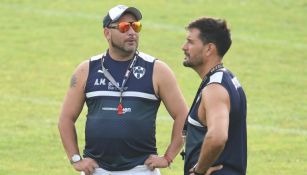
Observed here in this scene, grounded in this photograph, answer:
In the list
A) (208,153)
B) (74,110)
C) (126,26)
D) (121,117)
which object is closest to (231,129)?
(208,153)

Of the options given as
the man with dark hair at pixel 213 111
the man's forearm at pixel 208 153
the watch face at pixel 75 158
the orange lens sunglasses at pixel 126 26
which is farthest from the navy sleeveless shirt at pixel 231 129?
the watch face at pixel 75 158

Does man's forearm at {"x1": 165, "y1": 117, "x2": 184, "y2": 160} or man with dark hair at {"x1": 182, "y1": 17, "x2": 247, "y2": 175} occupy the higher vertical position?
man with dark hair at {"x1": 182, "y1": 17, "x2": 247, "y2": 175}

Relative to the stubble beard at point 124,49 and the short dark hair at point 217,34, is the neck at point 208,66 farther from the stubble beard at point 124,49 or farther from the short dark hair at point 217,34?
the stubble beard at point 124,49

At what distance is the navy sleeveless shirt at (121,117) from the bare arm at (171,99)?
0.21ft

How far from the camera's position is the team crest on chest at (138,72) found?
33.0 feet

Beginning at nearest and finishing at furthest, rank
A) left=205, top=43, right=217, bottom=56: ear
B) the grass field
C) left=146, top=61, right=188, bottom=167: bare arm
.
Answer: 1. left=205, top=43, right=217, bottom=56: ear
2. left=146, top=61, right=188, bottom=167: bare arm
3. the grass field

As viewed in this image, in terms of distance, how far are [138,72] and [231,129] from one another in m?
1.43

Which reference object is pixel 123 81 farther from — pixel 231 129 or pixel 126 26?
pixel 231 129

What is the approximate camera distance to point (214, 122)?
8602 mm

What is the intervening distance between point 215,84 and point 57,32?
Result: 18302mm

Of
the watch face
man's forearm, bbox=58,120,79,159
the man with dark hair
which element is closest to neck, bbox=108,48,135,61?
man's forearm, bbox=58,120,79,159

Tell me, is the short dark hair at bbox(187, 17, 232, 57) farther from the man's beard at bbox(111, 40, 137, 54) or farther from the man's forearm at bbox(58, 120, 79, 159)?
the man's forearm at bbox(58, 120, 79, 159)

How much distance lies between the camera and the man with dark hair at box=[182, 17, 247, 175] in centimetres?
866

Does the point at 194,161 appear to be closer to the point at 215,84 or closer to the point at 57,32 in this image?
the point at 215,84
